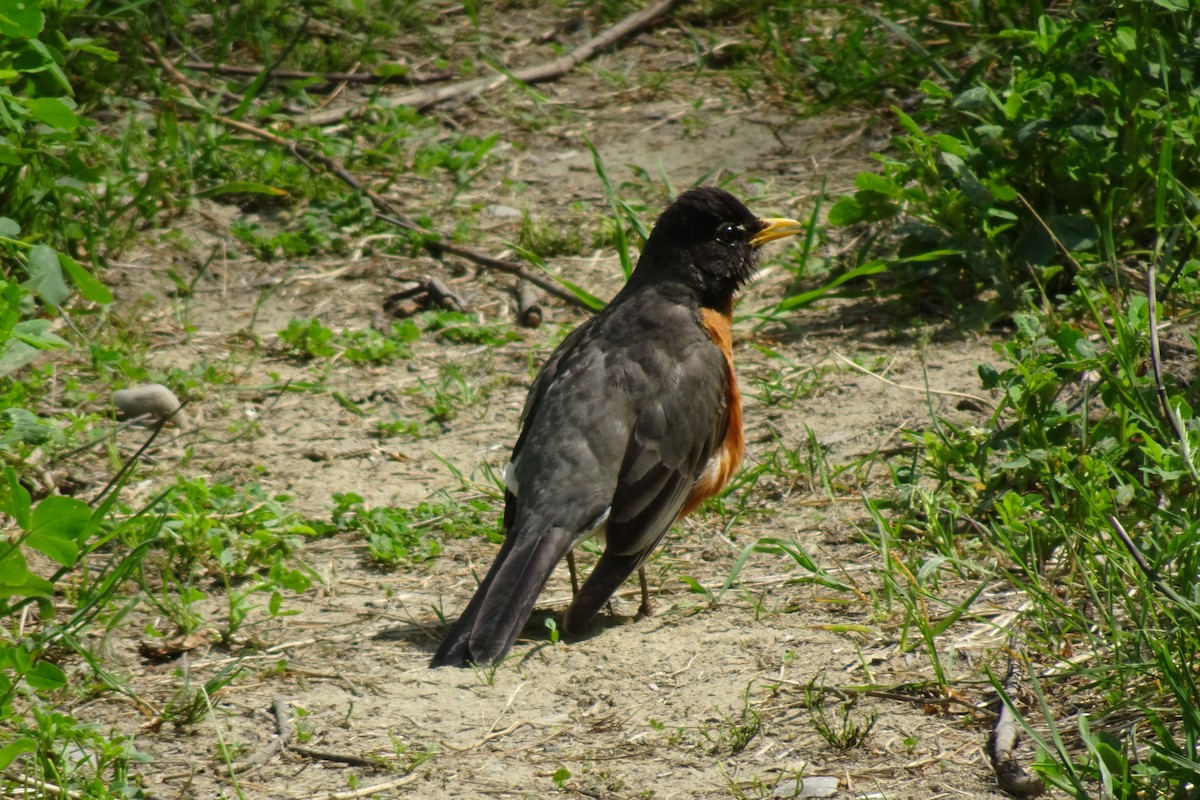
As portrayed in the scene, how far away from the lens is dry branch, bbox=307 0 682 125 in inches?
330

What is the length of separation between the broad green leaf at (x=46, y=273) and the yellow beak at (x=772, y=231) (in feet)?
8.77

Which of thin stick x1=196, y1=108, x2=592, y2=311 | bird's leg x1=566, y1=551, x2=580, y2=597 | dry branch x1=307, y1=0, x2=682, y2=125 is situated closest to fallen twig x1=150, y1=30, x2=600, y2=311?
thin stick x1=196, y1=108, x2=592, y2=311

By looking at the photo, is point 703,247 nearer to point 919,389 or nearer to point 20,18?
point 919,389

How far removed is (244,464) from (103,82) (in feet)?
11.6

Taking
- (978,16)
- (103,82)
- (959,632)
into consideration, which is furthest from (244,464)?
(978,16)

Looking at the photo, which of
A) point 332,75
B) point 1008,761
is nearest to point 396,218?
point 332,75

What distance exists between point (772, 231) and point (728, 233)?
0.25 meters

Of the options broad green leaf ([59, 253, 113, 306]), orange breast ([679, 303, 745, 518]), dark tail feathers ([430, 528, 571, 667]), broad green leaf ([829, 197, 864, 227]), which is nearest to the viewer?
dark tail feathers ([430, 528, 571, 667])

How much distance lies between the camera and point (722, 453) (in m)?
4.79

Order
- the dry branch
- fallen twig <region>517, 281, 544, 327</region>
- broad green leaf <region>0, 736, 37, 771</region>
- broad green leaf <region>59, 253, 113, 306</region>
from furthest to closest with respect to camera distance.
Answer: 1. the dry branch
2. fallen twig <region>517, 281, 544, 327</region>
3. broad green leaf <region>59, 253, 113, 306</region>
4. broad green leaf <region>0, 736, 37, 771</region>

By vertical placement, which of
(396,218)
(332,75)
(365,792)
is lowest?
(396,218)

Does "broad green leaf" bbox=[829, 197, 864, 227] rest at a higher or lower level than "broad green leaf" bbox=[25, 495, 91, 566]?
lower

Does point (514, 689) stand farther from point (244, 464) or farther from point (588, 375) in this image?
point (244, 464)

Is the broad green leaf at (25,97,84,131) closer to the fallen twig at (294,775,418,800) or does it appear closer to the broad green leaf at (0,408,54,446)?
the broad green leaf at (0,408,54,446)
